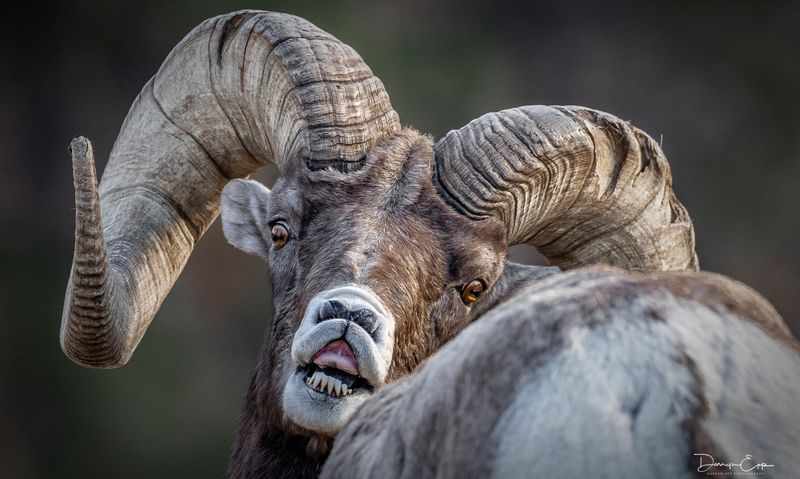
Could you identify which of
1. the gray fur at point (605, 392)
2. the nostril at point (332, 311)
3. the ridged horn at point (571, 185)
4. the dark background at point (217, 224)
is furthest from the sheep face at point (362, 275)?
the dark background at point (217, 224)

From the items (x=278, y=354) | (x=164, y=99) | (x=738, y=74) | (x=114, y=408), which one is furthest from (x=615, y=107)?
(x=278, y=354)

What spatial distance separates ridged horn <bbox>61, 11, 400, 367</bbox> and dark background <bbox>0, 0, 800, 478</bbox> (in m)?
4.30

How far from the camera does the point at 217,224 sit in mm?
9953

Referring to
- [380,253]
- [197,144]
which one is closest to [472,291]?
[380,253]

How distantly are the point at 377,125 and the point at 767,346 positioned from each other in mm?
2619

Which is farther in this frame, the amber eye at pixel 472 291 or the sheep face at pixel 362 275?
the amber eye at pixel 472 291

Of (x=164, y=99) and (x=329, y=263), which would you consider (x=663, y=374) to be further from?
(x=164, y=99)

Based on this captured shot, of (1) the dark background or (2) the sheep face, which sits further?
(1) the dark background

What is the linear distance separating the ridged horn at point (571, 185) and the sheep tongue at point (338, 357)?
3.77 feet

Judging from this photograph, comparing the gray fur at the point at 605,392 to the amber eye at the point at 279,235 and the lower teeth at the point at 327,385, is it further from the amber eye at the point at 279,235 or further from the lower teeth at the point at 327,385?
the amber eye at the point at 279,235

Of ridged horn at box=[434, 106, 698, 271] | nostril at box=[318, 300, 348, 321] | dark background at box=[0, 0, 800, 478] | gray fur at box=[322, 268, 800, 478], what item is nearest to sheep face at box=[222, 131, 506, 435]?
nostril at box=[318, 300, 348, 321]

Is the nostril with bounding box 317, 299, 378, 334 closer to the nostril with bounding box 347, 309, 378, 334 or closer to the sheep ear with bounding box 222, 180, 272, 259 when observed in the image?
the nostril with bounding box 347, 309, 378, 334

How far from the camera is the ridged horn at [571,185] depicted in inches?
172

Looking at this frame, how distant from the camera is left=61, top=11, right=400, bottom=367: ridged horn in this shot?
14.2 feet
